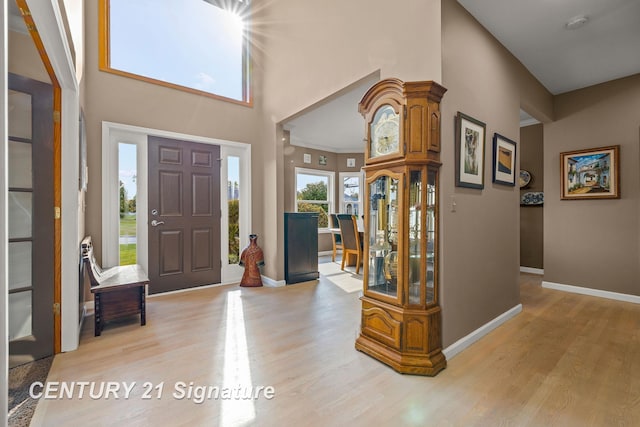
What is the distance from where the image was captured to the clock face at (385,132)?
7.22 feet

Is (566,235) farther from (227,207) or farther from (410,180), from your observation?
(227,207)

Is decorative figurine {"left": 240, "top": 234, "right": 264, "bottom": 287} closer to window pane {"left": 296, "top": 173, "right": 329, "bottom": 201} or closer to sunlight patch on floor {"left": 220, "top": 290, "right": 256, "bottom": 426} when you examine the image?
sunlight patch on floor {"left": 220, "top": 290, "right": 256, "bottom": 426}

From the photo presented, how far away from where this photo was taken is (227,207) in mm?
4363

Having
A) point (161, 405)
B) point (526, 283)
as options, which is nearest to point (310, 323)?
point (161, 405)

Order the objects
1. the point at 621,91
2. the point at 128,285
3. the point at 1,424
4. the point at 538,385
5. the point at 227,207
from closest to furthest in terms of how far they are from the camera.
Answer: the point at 1,424
the point at 538,385
the point at 128,285
the point at 621,91
the point at 227,207

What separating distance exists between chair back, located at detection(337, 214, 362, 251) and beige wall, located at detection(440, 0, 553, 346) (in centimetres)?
248

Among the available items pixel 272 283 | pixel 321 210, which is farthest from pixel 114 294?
pixel 321 210

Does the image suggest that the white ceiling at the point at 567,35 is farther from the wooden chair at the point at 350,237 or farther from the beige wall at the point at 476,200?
the wooden chair at the point at 350,237

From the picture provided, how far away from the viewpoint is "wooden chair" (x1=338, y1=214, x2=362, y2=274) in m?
5.14

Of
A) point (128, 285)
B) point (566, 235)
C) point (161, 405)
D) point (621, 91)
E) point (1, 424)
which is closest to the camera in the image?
point (1, 424)

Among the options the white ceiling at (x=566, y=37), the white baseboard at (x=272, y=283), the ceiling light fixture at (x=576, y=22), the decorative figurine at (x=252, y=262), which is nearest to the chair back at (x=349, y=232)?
the white baseboard at (x=272, y=283)

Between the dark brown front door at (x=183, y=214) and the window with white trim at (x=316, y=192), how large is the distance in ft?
9.78

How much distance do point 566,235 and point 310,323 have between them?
383 centimetres

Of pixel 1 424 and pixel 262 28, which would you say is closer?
pixel 1 424
